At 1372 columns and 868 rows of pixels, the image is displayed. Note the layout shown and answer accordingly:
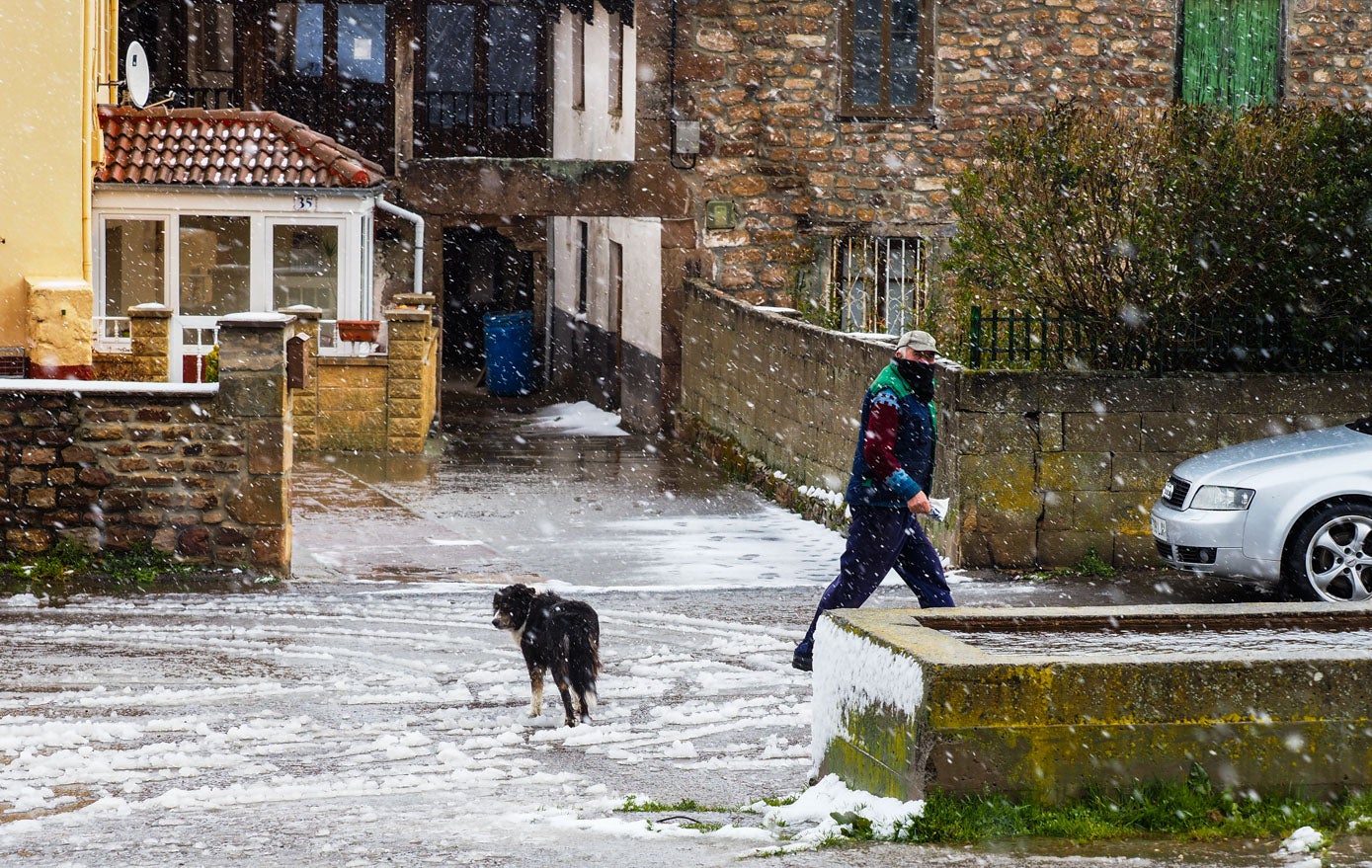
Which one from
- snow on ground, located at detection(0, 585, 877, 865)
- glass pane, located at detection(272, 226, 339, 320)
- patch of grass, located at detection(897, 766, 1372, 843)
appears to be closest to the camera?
patch of grass, located at detection(897, 766, 1372, 843)

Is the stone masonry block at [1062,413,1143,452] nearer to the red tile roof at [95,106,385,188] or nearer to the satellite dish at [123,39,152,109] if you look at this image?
the red tile roof at [95,106,385,188]

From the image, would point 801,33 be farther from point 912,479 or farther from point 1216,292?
point 912,479

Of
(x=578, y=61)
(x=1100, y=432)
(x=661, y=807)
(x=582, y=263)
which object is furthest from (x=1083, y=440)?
(x=578, y=61)

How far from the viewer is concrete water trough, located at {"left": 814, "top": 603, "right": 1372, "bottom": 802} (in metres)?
6.14

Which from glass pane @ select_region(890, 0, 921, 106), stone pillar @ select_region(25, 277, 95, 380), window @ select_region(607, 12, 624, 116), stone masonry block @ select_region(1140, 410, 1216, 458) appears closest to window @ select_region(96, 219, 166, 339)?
stone pillar @ select_region(25, 277, 95, 380)

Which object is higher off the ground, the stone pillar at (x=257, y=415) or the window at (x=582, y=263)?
the window at (x=582, y=263)

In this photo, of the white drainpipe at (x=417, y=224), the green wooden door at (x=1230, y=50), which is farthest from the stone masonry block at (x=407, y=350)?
the green wooden door at (x=1230, y=50)

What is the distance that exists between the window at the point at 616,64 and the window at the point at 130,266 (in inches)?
244

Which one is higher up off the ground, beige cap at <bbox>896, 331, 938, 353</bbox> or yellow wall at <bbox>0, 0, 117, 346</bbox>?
yellow wall at <bbox>0, 0, 117, 346</bbox>

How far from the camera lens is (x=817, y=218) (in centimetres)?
2305

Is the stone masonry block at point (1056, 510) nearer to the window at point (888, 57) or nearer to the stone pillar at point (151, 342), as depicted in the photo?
the window at point (888, 57)

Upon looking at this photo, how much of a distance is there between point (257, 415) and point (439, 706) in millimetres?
4429

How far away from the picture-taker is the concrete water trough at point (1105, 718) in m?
6.14

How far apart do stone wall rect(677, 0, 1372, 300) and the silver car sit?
36.0ft
